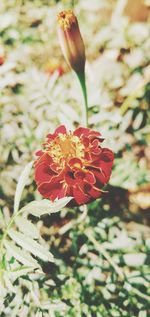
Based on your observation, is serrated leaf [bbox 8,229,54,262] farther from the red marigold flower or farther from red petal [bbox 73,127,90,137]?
red petal [bbox 73,127,90,137]

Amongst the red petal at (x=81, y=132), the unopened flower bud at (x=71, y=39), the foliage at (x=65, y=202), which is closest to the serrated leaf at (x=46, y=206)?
the foliage at (x=65, y=202)

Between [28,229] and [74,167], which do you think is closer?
[28,229]

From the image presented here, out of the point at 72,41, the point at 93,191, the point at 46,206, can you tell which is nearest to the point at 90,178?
the point at 93,191

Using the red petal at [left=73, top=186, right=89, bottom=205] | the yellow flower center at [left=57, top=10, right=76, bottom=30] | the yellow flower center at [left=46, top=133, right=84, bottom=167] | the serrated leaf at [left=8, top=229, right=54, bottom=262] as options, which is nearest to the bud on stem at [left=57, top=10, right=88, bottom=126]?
the yellow flower center at [left=57, top=10, right=76, bottom=30]

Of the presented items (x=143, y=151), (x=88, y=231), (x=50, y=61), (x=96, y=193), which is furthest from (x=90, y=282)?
(x=50, y=61)

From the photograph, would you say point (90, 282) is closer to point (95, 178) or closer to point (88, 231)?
point (88, 231)

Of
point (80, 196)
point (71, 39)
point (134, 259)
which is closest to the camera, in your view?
point (80, 196)

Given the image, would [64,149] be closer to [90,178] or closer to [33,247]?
[90,178]
